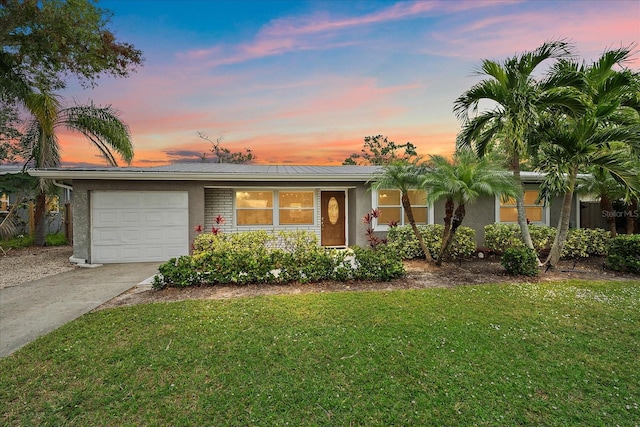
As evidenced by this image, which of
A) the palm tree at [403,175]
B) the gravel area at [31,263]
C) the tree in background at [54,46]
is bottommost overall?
the gravel area at [31,263]

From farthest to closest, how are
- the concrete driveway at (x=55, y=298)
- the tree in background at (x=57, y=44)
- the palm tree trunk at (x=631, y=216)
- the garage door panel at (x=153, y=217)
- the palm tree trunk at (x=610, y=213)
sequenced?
the palm tree trunk at (x=631, y=216)
the palm tree trunk at (x=610, y=213)
the garage door panel at (x=153, y=217)
the tree in background at (x=57, y=44)
the concrete driveway at (x=55, y=298)

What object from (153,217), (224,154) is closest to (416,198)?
(153,217)

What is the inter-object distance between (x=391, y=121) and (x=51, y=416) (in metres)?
12.9

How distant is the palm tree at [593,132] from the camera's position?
582cm

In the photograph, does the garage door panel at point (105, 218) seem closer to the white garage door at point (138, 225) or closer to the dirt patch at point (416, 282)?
the white garage door at point (138, 225)

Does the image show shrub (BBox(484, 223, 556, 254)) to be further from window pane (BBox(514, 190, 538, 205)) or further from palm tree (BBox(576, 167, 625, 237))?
window pane (BBox(514, 190, 538, 205))

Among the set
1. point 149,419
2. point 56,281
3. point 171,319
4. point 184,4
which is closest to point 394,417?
point 149,419

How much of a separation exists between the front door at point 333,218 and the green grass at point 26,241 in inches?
430

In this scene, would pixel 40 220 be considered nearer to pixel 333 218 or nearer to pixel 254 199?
pixel 254 199

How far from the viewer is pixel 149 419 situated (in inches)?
89.7

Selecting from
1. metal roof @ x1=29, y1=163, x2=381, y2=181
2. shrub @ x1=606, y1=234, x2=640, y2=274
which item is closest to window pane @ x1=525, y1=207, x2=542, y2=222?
shrub @ x1=606, y1=234, x2=640, y2=274

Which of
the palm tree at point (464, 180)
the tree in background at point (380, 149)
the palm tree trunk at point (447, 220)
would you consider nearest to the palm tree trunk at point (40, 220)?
the palm tree at point (464, 180)

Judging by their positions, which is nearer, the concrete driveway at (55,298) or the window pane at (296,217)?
the concrete driveway at (55,298)

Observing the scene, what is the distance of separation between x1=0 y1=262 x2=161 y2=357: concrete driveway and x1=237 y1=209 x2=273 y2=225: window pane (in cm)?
325
